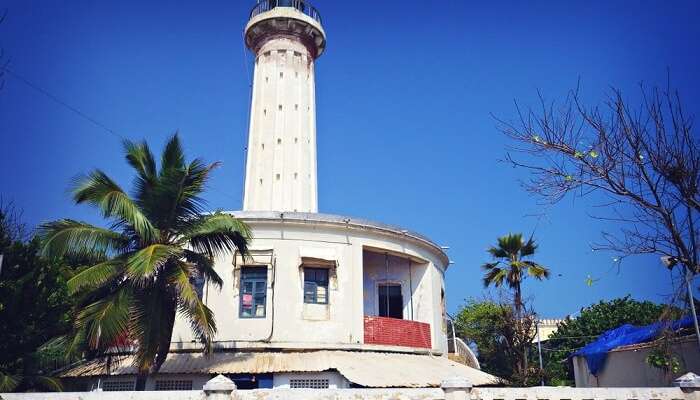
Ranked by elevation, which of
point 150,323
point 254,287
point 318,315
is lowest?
point 150,323

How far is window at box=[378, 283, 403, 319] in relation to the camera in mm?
22938

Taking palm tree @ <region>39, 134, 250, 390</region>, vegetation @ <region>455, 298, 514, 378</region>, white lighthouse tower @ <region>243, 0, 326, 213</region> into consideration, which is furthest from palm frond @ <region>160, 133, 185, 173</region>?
vegetation @ <region>455, 298, 514, 378</region>

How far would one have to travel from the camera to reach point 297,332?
18422mm

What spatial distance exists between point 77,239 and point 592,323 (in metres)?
29.8

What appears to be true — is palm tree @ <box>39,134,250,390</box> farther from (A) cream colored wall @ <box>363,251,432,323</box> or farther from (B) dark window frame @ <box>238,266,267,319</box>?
(A) cream colored wall @ <box>363,251,432,323</box>

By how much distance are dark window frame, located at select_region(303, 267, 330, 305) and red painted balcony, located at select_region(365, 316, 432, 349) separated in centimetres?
180

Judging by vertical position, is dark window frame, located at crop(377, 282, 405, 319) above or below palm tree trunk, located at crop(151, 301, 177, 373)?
above

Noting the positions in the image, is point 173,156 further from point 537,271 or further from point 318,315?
point 537,271

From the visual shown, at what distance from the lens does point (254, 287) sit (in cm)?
1894

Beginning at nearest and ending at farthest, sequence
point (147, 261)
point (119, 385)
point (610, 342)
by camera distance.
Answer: point (147, 261)
point (119, 385)
point (610, 342)

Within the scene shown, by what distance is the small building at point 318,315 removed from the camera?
56.4 ft

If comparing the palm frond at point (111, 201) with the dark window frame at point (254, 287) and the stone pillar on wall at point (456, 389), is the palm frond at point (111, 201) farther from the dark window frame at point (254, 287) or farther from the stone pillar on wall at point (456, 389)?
the stone pillar on wall at point (456, 389)

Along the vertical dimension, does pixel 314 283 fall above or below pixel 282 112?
below

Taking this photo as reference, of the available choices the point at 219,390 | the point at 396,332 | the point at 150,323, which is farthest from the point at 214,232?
the point at 396,332
